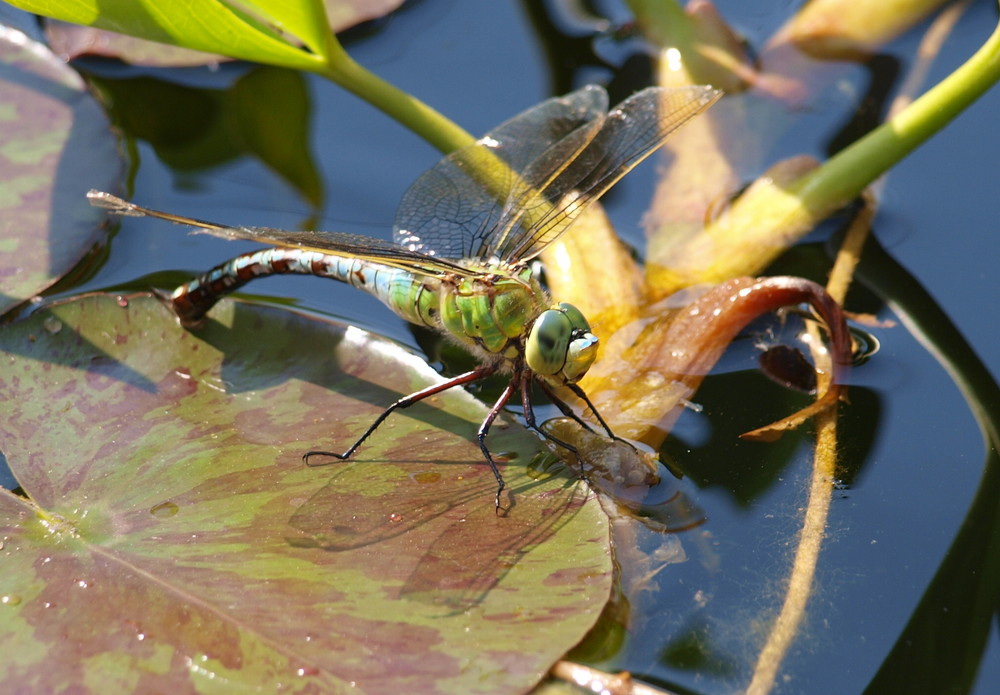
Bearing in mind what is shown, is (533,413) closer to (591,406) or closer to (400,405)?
(591,406)

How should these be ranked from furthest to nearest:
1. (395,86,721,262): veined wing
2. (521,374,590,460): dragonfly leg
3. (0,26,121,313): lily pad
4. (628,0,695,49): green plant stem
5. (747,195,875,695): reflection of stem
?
(628,0,695,49): green plant stem, (395,86,721,262): veined wing, (0,26,121,313): lily pad, (521,374,590,460): dragonfly leg, (747,195,875,695): reflection of stem

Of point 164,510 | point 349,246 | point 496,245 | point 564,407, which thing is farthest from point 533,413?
point 164,510

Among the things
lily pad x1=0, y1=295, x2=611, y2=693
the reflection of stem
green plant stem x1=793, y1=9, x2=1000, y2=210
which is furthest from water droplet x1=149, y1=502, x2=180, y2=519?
green plant stem x1=793, y1=9, x2=1000, y2=210

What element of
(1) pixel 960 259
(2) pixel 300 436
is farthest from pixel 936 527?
(2) pixel 300 436

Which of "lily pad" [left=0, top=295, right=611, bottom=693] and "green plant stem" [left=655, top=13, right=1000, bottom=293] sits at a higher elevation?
"green plant stem" [left=655, top=13, right=1000, bottom=293]

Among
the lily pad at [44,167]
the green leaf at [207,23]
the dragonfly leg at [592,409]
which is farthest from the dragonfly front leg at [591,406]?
the lily pad at [44,167]

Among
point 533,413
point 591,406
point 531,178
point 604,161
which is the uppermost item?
point 604,161

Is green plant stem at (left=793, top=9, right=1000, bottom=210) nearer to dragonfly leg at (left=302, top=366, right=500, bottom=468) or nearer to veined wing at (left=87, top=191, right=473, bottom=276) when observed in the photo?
veined wing at (left=87, top=191, right=473, bottom=276)

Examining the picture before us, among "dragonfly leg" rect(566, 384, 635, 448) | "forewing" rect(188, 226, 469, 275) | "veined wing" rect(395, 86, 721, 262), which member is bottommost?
"dragonfly leg" rect(566, 384, 635, 448)
